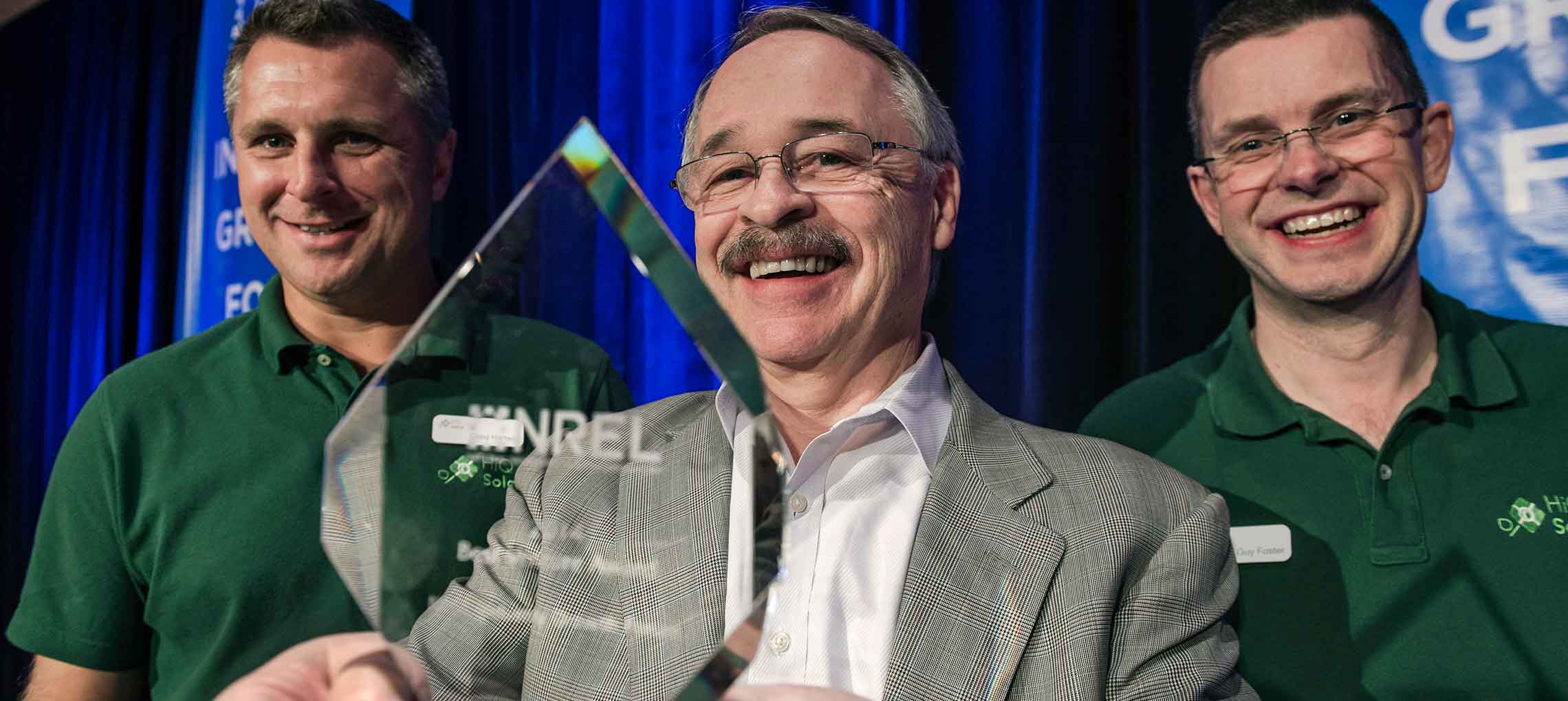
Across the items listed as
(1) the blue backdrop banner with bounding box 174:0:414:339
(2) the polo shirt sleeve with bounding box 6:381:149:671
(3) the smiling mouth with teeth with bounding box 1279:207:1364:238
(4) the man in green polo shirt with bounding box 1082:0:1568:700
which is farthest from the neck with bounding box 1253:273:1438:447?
(1) the blue backdrop banner with bounding box 174:0:414:339

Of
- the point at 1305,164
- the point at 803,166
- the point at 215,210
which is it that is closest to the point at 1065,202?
the point at 1305,164

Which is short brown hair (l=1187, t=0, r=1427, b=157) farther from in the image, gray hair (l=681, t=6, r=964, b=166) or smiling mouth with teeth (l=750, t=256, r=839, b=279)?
smiling mouth with teeth (l=750, t=256, r=839, b=279)

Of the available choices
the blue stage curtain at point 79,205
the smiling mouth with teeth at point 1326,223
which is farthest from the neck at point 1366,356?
the blue stage curtain at point 79,205

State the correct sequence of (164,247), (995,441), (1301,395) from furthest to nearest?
(164,247) → (1301,395) → (995,441)

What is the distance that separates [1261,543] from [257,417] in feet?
4.77

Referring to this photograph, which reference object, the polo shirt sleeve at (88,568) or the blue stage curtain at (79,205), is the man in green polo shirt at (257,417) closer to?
the polo shirt sleeve at (88,568)

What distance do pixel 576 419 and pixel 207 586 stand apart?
3.79ft

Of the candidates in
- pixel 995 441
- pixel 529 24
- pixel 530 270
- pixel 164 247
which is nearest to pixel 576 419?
pixel 530 270

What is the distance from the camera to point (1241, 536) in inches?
60.4

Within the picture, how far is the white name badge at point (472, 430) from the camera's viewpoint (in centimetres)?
54

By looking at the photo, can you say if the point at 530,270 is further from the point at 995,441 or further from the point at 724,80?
the point at 724,80

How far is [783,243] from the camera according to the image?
1.42 m

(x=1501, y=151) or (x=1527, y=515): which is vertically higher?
(x=1501, y=151)

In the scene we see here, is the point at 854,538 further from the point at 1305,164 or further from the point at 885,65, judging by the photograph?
the point at 1305,164
